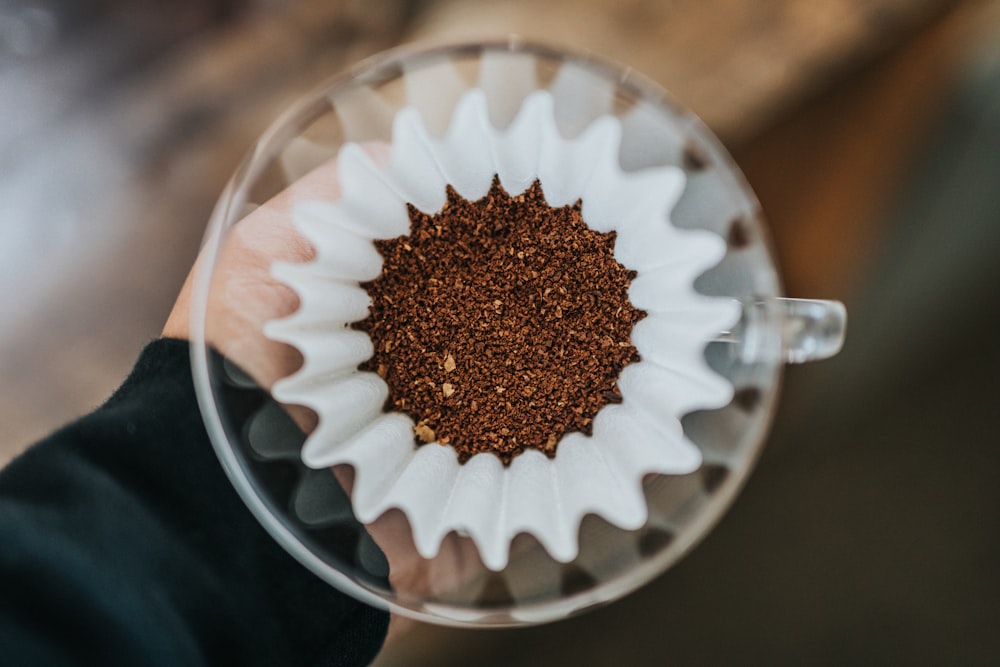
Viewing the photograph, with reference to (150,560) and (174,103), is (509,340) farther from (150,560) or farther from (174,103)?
(174,103)

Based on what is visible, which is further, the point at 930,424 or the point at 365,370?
the point at 930,424

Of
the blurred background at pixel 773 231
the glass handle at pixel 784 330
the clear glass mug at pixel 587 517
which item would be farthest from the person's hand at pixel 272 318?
the blurred background at pixel 773 231

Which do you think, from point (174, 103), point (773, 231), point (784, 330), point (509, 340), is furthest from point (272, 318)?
point (773, 231)

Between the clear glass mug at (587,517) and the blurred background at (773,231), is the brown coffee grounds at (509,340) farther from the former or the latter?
the blurred background at (773,231)

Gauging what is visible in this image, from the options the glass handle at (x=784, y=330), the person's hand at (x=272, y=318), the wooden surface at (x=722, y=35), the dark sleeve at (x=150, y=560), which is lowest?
the dark sleeve at (x=150, y=560)

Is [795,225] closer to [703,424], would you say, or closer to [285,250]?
[703,424]

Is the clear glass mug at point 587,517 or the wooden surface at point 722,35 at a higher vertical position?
the wooden surface at point 722,35

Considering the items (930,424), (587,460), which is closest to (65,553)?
(587,460)
